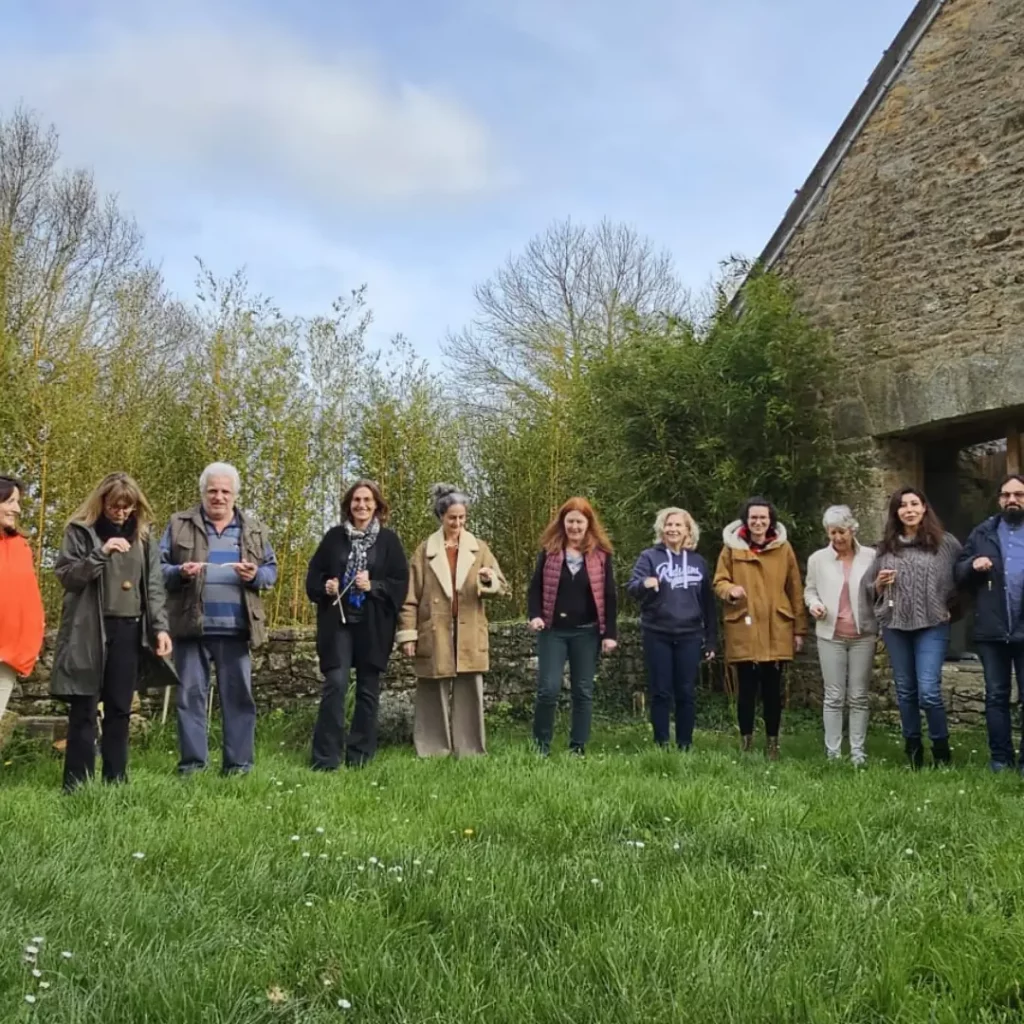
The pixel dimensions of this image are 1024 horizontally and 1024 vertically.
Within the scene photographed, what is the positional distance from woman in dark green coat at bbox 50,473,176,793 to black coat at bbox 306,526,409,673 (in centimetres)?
104

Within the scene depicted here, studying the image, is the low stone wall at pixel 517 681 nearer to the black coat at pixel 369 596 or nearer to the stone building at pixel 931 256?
the black coat at pixel 369 596

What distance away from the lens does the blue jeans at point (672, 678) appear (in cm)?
655

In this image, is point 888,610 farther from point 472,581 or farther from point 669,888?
point 669,888

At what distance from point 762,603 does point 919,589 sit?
1033mm

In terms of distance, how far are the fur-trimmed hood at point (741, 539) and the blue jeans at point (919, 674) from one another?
0.95 meters

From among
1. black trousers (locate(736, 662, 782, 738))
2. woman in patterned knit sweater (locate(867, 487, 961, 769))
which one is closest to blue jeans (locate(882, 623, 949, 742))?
woman in patterned knit sweater (locate(867, 487, 961, 769))

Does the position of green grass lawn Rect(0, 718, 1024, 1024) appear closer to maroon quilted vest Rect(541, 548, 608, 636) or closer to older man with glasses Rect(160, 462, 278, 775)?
older man with glasses Rect(160, 462, 278, 775)

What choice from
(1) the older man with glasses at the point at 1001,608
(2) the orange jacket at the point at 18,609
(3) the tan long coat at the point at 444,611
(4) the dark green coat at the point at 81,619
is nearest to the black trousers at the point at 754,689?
(1) the older man with glasses at the point at 1001,608

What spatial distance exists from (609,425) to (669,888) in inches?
279

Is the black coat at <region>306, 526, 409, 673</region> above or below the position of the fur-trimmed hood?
below

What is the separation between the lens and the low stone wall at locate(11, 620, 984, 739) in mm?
7438

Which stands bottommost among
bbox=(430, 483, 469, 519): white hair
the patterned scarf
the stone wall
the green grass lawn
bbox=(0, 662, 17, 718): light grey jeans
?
the green grass lawn

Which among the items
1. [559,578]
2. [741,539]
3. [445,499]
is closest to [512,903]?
[559,578]

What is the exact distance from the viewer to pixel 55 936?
Result: 2607 mm
